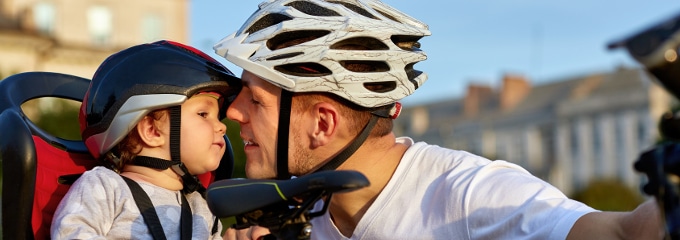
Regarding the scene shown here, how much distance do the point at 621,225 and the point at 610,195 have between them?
62.7 meters

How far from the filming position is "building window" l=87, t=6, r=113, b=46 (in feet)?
203

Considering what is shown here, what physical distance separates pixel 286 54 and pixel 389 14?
498mm

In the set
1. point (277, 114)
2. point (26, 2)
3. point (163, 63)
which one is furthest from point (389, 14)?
point (26, 2)

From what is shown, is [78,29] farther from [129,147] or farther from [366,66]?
[366,66]

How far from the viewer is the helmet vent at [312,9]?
4.90m

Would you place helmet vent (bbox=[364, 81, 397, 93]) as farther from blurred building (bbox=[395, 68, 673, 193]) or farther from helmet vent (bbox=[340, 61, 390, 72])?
blurred building (bbox=[395, 68, 673, 193])

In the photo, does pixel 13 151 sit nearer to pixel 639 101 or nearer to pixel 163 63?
pixel 163 63

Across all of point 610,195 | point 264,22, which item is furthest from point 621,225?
point 610,195

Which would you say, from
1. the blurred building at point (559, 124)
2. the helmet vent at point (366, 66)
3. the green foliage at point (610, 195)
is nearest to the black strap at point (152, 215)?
the helmet vent at point (366, 66)

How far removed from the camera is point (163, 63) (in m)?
5.19

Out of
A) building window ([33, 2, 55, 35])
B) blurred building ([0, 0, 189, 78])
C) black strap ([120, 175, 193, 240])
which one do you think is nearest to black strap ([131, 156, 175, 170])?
black strap ([120, 175, 193, 240])

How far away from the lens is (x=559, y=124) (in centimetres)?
8600

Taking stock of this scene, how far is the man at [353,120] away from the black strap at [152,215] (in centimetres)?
25

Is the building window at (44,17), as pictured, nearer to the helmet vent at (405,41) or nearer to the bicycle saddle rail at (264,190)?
the helmet vent at (405,41)
